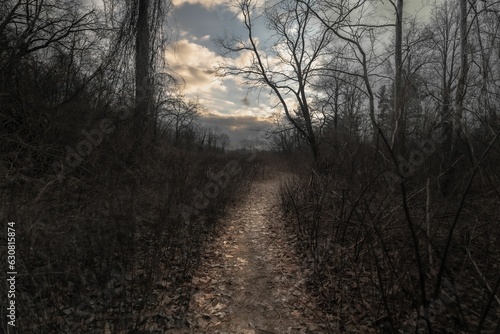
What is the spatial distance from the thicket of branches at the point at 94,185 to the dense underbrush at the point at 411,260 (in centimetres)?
223

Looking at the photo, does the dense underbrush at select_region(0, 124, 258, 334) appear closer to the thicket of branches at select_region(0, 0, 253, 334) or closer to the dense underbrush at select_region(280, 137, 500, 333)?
the thicket of branches at select_region(0, 0, 253, 334)

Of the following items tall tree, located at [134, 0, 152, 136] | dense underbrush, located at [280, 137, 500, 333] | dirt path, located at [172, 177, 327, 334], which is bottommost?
dirt path, located at [172, 177, 327, 334]

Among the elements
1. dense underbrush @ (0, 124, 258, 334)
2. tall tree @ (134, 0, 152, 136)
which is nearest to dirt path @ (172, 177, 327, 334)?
dense underbrush @ (0, 124, 258, 334)

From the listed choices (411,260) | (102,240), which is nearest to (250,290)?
(102,240)

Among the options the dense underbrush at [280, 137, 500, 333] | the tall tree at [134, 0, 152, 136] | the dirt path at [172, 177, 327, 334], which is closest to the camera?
the dense underbrush at [280, 137, 500, 333]

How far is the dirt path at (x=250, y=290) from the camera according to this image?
9.62ft

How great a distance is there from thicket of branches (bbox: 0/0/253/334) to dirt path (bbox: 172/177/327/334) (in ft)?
1.14

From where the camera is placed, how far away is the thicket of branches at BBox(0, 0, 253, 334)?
241cm

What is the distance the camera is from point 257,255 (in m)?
4.85

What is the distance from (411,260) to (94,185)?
5.34 m

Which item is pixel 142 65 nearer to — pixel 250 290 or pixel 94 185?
pixel 94 185

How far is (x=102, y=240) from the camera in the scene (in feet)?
8.07

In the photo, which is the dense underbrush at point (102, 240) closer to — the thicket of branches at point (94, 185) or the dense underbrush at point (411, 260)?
the thicket of branches at point (94, 185)

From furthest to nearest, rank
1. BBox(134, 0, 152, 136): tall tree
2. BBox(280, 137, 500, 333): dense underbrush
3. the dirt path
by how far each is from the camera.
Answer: BBox(134, 0, 152, 136): tall tree < the dirt path < BBox(280, 137, 500, 333): dense underbrush
